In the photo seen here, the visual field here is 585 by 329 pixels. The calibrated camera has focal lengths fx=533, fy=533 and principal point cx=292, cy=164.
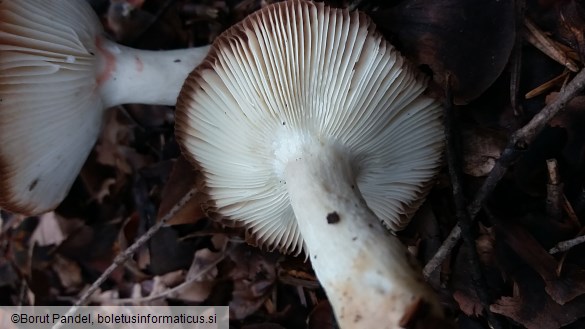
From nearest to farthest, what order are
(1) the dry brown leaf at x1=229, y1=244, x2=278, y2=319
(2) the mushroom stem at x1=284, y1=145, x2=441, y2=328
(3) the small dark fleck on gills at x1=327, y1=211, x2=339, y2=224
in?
(2) the mushroom stem at x1=284, y1=145, x2=441, y2=328 < (3) the small dark fleck on gills at x1=327, y1=211, x2=339, y2=224 < (1) the dry brown leaf at x1=229, y1=244, x2=278, y2=319

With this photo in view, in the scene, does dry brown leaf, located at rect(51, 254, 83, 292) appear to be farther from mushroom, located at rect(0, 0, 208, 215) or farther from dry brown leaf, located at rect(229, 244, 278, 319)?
dry brown leaf, located at rect(229, 244, 278, 319)

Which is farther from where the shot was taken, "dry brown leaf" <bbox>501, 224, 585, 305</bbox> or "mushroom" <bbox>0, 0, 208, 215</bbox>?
"dry brown leaf" <bbox>501, 224, 585, 305</bbox>

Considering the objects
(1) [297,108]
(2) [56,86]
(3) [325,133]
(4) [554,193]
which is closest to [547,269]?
(4) [554,193]

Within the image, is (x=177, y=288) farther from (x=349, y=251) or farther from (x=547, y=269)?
(x=547, y=269)

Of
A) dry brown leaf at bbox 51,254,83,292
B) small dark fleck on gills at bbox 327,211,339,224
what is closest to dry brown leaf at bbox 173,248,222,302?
dry brown leaf at bbox 51,254,83,292

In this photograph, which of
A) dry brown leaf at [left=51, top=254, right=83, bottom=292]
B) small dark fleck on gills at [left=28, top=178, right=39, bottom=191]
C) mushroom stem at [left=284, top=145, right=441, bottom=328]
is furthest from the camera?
dry brown leaf at [left=51, top=254, right=83, bottom=292]

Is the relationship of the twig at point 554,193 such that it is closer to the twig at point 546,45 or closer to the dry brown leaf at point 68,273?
the twig at point 546,45

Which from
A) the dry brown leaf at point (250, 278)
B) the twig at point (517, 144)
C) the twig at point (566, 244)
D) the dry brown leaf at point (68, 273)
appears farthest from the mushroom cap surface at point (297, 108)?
the dry brown leaf at point (68, 273)
